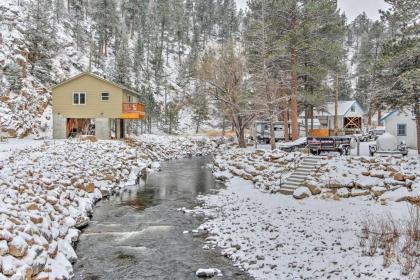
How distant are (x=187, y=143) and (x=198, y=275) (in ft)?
139

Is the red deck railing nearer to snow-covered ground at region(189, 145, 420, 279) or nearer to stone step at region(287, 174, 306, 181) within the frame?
snow-covered ground at region(189, 145, 420, 279)

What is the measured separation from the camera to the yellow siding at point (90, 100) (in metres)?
38.6

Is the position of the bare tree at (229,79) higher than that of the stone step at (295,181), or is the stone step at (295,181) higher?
the bare tree at (229,79)

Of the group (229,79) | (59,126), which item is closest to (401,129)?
(229,79)

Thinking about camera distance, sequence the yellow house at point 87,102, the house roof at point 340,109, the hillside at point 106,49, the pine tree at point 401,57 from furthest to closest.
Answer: the house roof at point 340,109
the hillside at point 106,49
the yellow house at point 87,102
the pine tree at point 401,57

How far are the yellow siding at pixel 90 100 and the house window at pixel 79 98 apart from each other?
32 centimetres

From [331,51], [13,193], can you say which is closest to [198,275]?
[13,193]

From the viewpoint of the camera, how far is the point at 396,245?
32.2ft

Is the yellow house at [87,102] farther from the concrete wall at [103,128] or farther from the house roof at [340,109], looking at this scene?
the house roof at [340,109]

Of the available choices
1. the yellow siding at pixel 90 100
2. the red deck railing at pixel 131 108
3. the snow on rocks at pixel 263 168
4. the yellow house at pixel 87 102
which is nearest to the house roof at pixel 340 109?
the snow on rocks at pixel 263 168

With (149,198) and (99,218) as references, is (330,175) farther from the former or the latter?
(99,218)

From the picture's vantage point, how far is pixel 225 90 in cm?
3572

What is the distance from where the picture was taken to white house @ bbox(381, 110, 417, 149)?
27609 mm

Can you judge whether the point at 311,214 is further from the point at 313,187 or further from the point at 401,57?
Result: the point at 401,57
